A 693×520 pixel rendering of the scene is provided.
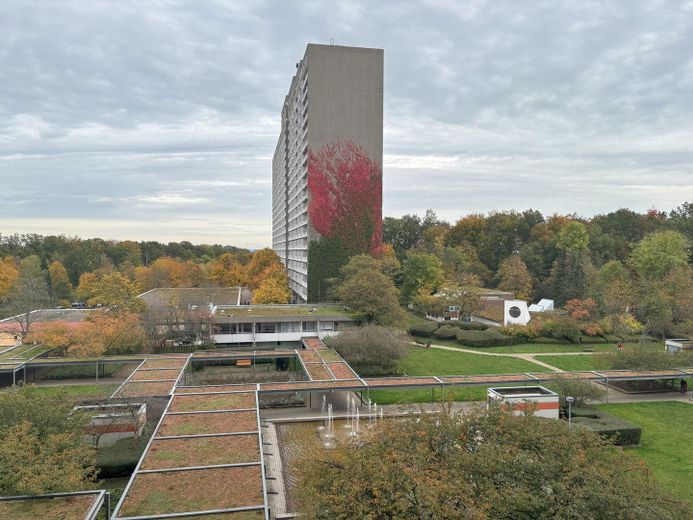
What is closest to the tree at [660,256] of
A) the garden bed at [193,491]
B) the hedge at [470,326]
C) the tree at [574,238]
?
the tree at [574,238]

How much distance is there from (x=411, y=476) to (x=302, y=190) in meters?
50.0

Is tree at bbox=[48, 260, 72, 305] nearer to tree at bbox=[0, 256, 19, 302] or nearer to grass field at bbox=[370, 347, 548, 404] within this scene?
tree at bbox=[0, 256, 19, 302]

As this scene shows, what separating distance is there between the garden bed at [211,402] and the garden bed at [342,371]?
6.03 m

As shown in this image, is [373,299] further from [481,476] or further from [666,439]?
[481,476]

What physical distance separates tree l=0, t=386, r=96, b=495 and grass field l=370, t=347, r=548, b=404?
1659 cm

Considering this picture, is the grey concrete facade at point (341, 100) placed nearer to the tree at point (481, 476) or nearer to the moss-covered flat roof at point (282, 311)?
the moss-covered flat roof at point (282, 311)

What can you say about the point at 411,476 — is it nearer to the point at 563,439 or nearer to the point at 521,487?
the point at 521,487

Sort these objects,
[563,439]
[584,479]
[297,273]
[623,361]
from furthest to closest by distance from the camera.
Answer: [297,273], [623,361], [563,439], [584,479]

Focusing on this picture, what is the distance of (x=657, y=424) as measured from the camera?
24766 mm

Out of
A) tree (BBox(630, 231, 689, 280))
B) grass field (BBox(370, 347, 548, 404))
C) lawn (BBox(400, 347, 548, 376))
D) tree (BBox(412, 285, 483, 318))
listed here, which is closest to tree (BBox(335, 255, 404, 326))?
lawn (BBox(400, 347, 548, 376))

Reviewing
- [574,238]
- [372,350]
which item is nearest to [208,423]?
[372,350]

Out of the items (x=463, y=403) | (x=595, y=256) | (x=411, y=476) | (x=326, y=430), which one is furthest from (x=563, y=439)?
(x=595, y=256)

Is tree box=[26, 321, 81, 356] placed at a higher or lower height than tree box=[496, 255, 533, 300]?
lower

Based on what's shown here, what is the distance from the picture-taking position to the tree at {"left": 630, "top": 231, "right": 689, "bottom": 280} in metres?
54.1
